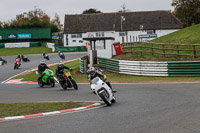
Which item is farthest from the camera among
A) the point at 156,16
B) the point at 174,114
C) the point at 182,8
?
the point at 182,8

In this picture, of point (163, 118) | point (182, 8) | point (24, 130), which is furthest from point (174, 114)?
point (182, 8)

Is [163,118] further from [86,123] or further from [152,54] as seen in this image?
[152,54]

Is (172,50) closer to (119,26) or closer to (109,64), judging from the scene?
(109,64)

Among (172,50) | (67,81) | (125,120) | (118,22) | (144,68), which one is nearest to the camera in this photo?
(125,120)

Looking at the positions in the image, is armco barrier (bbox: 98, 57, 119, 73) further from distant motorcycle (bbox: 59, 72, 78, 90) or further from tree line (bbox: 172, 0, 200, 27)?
tree line (bbox: 172, 0, 200, 27)

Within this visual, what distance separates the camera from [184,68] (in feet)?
72.3

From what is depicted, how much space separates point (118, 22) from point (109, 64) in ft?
181

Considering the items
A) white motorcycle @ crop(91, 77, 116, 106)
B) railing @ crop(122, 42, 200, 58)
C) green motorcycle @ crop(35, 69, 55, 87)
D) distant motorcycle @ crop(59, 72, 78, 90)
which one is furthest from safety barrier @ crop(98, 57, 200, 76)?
white motorcycle @ crop(91, 77, 116, 106)

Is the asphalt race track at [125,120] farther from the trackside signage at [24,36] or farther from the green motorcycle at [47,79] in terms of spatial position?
the trackside signage at [24,36]

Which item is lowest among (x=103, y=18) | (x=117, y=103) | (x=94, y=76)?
(x=117, y=103)

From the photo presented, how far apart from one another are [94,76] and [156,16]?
69.8 meters

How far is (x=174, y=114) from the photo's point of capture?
916cm

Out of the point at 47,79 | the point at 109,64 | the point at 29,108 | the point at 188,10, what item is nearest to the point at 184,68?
the point at 109,64

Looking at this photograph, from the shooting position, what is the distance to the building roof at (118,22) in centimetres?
7900
